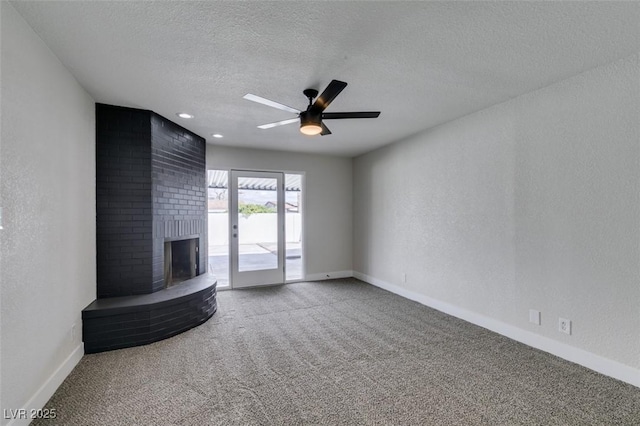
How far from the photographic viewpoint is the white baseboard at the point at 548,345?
2.19 metres

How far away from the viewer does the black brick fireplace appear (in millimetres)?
2775

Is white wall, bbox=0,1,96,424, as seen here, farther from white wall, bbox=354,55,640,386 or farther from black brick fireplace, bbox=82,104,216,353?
white wall, bbox=354,55,640,386

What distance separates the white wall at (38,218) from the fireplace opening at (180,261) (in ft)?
3.34

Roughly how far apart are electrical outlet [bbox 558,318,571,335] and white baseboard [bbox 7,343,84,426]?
12.7ft

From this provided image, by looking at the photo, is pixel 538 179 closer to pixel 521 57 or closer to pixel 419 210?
pixel 521 57

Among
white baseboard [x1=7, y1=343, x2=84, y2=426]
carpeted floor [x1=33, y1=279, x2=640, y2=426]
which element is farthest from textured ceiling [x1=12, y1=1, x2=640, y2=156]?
carpeted floor [x1=33, y1=279, x2=640, y2=426]

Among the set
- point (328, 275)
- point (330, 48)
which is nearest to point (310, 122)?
point (330, 48)

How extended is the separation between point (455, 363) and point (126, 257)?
3325 millimetres

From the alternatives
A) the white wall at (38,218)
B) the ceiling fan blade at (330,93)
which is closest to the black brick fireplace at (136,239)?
the white wall at (38,218)

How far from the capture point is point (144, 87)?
2.67 meters

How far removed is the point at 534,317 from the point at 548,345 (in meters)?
0.24

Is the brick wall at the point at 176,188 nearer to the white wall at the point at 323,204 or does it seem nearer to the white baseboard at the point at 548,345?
the white wall at the point at 323,204

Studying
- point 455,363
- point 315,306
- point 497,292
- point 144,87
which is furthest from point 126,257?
point 497,292

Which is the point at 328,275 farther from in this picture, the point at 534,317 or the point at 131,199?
the point at 131,199
